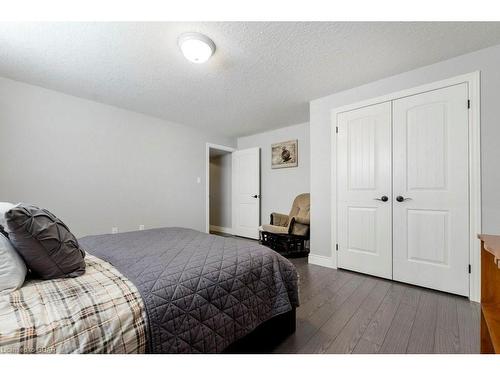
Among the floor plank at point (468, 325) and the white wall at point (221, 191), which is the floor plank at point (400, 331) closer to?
the floor plank at point (468, 325)

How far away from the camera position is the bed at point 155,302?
66cm

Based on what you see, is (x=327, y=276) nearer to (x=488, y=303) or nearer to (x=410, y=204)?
(x=410, y=204)

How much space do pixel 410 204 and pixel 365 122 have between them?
101 centimetres

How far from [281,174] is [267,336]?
129 inches

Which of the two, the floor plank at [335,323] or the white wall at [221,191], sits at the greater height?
the white wall at [221,191]

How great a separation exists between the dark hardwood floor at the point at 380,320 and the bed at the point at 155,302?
0.77 feet

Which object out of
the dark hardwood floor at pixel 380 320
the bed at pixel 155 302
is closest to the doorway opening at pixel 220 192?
the dark hardwood floor at pixel 380 320

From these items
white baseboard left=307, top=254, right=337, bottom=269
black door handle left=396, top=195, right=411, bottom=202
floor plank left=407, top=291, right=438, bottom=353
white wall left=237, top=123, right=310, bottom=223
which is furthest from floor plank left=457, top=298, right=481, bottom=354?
white wall left=237, top=123, right=310, bottom=223

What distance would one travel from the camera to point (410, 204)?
2219 millimetres

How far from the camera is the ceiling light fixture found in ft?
5.73

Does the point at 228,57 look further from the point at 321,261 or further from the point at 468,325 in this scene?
the point at 468,325

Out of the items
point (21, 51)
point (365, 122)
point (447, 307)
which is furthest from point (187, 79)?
point (447, 307)

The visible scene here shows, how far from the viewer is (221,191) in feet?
18.0

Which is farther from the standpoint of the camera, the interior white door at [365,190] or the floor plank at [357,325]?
the interior white door at [365,190]
